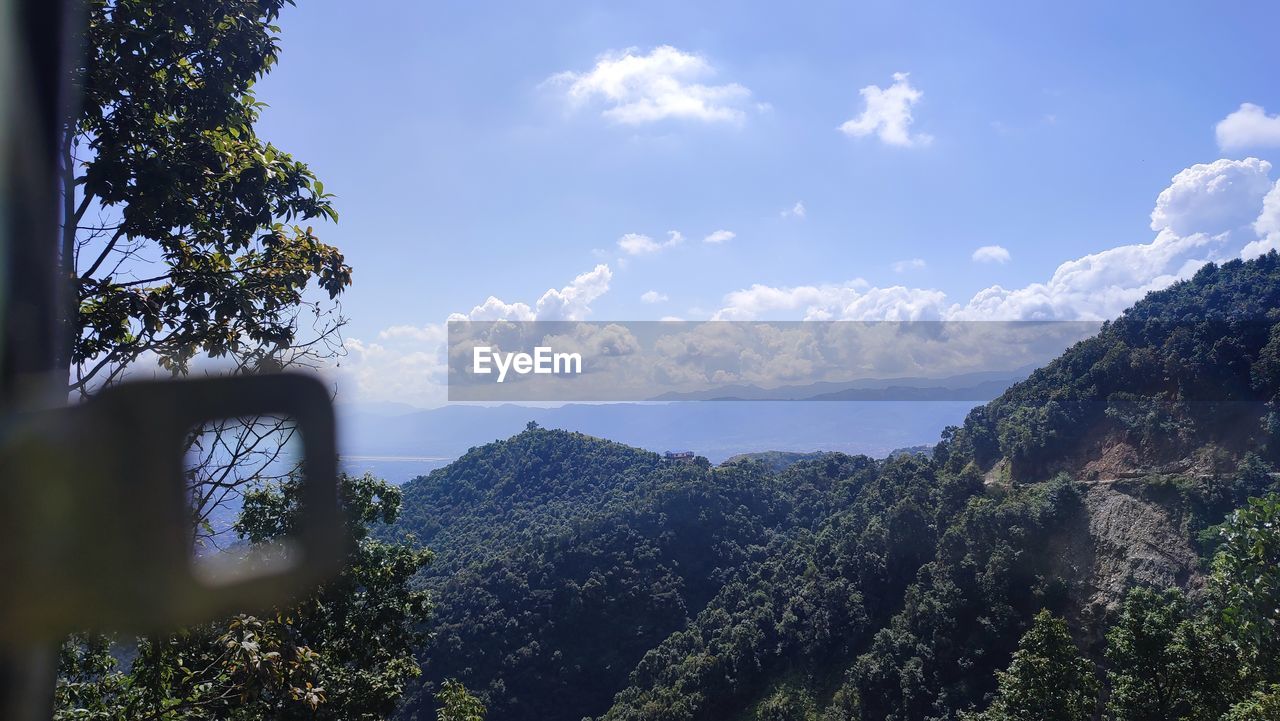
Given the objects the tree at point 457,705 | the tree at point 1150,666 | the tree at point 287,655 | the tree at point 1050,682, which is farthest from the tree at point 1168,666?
the tree at point 287,655

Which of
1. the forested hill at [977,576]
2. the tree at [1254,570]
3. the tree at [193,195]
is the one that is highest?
the tree at [193,195]

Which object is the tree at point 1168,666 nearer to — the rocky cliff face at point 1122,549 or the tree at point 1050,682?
the tree at point 1050,682

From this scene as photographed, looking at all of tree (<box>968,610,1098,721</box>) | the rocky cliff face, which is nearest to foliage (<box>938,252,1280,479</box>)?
the rocky cliff face

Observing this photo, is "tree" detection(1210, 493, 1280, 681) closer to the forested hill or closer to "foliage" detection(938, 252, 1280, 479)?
the forested hill

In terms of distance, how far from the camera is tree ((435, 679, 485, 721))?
9.30 meters

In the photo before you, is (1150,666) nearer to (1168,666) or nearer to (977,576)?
(1168,666)

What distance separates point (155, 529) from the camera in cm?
329

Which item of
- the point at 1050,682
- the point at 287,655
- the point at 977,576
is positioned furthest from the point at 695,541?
the point at 287,655

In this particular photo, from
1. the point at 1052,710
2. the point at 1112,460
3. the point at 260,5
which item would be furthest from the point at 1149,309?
the point at 260,5

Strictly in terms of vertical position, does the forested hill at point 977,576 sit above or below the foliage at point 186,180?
below

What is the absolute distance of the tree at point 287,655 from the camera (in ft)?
11.6

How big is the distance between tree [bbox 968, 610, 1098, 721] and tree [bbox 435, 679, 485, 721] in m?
13.4

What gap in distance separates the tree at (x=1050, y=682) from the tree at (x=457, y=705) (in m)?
13.4

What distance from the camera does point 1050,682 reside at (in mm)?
14828
